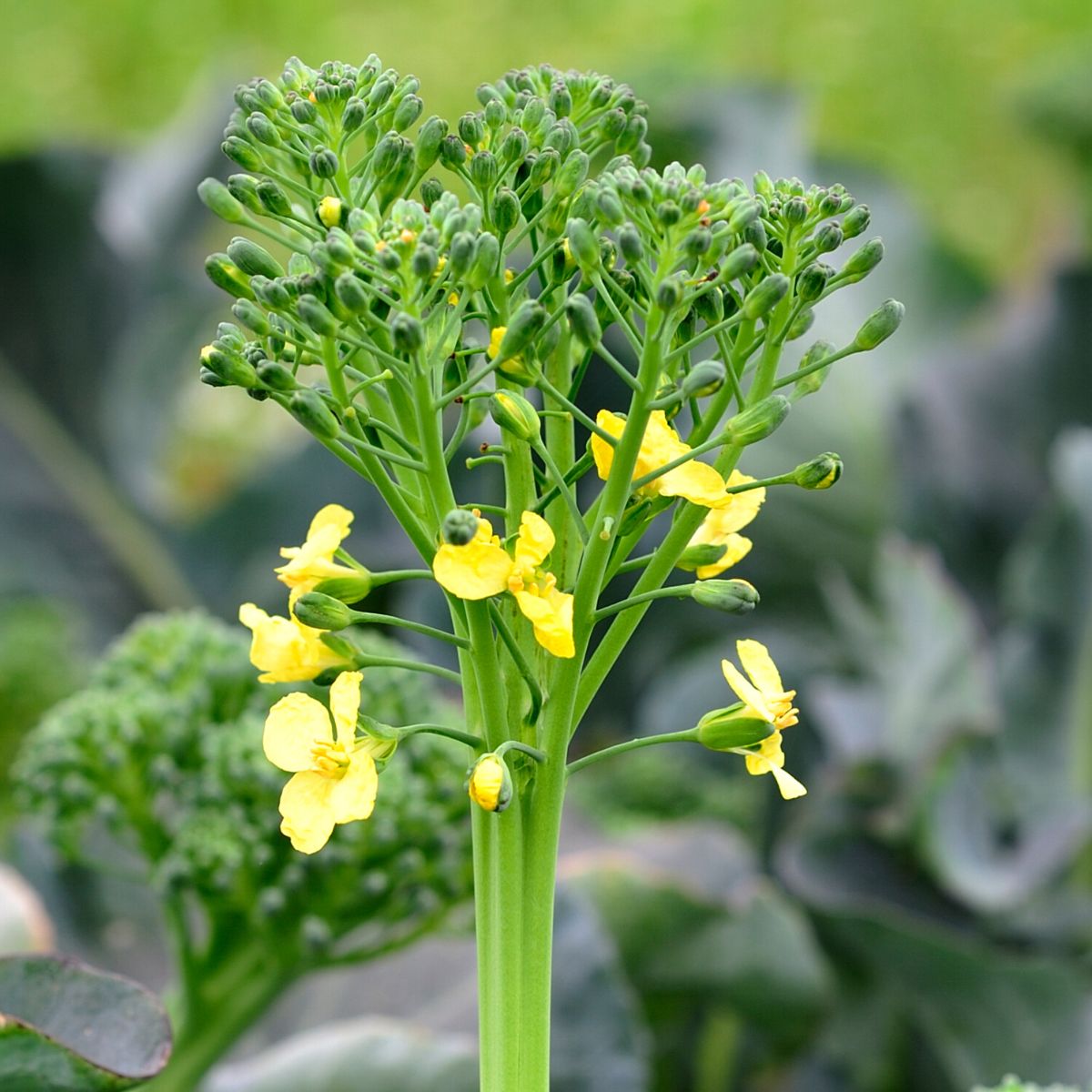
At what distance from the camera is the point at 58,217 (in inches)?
44.8

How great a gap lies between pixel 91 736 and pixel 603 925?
12.4 inches

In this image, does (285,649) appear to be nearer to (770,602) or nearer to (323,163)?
(323,163)

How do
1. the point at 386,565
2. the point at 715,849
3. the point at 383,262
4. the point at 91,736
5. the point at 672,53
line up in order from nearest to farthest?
the point at 383,262, the point at 91,736, the point at 715,849, the point at 386,565, the point at 672,53

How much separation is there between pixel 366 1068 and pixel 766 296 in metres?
0.40

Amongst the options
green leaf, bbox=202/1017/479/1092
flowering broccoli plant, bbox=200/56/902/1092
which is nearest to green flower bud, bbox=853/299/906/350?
flowering broccoli plant, bbox=200/56/902/1092

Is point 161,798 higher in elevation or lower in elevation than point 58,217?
lower

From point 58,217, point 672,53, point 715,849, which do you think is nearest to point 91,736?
point 715,849

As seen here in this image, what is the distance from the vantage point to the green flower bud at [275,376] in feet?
0.93

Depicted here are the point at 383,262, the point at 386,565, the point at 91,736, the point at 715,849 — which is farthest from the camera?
the point at 386,565

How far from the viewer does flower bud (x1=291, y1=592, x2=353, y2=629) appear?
0.29 metres

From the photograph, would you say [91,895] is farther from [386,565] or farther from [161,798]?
[386,565]

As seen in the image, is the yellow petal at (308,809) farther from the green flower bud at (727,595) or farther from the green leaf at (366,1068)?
the green leaf at (366,1068)

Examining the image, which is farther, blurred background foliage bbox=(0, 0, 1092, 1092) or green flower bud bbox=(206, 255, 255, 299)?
blurred background foliage bbox=(0, 0, 1092, 1092)

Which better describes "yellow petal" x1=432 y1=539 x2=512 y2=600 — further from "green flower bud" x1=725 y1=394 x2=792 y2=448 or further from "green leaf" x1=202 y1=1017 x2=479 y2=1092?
"green leaf" x1=202 y1=1017 x2=479 y2=1092
